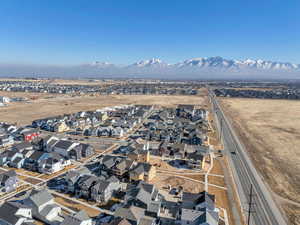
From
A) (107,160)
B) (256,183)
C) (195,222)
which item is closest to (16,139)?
(107,160)

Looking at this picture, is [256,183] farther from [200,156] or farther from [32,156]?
[32,156]

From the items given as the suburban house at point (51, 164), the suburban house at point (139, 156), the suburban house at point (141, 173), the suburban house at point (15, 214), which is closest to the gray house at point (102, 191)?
the suburban house at point (141, 173)

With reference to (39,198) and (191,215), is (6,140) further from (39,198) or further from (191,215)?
(191,215)

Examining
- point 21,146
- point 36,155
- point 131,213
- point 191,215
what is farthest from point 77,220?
point 21,146

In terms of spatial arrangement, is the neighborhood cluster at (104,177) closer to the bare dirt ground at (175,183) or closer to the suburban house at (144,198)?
the suburban house at (144,198)

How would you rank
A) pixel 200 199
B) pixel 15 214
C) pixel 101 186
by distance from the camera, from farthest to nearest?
pixel 101 186, pixel 200 199, pixel 15 214
